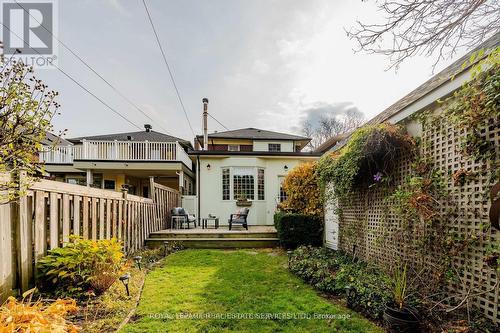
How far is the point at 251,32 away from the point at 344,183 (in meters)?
5.79

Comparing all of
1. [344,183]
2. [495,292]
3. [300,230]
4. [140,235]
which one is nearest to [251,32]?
[344,183]

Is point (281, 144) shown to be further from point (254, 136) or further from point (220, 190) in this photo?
point (220, 190)

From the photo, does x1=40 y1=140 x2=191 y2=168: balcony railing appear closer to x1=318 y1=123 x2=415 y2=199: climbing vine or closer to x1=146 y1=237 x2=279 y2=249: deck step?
x1=146 y1=237 x2=279 y2=249: deck step

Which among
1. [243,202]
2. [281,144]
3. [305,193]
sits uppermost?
[281,144]

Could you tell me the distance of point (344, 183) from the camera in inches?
195

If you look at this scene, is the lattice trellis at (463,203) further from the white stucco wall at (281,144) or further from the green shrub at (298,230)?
the white stucco wall at (281,144)

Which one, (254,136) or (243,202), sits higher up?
(254,136)

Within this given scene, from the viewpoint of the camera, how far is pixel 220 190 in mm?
11391

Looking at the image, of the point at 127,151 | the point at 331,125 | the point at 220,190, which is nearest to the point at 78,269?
the point at 220,190

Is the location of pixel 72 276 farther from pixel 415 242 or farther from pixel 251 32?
pixel 251 32

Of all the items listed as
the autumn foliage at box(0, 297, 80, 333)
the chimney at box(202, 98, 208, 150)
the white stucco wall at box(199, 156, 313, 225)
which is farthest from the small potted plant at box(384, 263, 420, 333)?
the chimney at box(202, 98, 208, 150)

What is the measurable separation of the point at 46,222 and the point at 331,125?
81.9 feet

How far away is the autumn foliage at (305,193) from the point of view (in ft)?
24.4

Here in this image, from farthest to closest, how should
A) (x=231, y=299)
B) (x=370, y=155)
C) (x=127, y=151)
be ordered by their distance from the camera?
(x=127, y=151) < (x=370, y=155) < (x=231, y=299)
